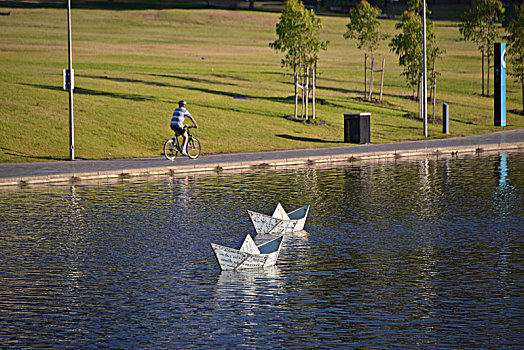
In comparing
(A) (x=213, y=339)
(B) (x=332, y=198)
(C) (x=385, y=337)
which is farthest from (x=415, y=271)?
(B) (x=332, y=198)

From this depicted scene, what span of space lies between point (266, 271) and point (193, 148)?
16.8 metres

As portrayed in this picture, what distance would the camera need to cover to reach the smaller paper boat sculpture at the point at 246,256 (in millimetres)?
11008

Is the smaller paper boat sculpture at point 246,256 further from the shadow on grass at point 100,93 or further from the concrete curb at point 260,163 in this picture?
the shadow on grass at point 100,93

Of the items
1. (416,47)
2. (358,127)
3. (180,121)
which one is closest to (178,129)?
(180,121)

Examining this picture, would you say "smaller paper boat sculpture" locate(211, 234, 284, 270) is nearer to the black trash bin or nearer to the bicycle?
the bicycle

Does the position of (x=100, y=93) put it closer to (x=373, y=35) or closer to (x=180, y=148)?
(x=180, y=148)

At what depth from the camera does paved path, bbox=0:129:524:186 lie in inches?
909

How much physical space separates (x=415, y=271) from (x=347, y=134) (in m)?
23.2

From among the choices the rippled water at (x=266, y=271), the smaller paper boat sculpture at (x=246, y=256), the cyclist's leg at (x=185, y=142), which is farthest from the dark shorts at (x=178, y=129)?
the smaller paper boat sculpture at (x=246, y=256)

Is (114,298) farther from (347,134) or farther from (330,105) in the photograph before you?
(330,105)

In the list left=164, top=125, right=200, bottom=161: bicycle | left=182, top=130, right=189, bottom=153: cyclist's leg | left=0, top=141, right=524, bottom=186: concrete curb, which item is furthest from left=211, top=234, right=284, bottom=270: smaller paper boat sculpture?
left=164, top=125, right=200, bottom=161: bicycle

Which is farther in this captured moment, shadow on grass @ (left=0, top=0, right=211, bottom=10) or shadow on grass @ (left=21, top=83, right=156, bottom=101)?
shadow on grass @ (left=0, top=0, right=211, bottom=10)

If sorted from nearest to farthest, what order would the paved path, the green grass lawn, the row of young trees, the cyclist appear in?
the paved path → the cyclist → the green grass lawn → the row of young trees

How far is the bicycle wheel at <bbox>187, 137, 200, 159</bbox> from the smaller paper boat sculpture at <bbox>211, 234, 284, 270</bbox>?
634 inches
